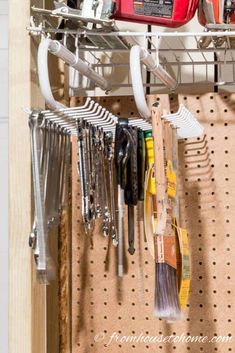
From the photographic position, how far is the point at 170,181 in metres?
1.27

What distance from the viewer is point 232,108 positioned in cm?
152

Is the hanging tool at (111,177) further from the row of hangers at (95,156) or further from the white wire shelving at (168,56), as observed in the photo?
the white wire shelving at (168,56)

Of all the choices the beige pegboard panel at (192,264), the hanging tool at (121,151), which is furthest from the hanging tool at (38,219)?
the beige pegboard panel at (192,264)

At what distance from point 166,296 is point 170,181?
222 mm

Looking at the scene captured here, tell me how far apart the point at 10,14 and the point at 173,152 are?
436 mm

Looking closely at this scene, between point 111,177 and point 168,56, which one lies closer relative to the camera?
point 111,177

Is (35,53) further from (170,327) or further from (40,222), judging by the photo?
(170,327)

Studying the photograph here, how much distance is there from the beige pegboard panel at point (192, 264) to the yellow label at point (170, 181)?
0.25 m

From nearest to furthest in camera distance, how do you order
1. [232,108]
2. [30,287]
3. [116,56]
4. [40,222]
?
1. [40,222]
2. [30,287]
3. [232,108]
4. [116,56]

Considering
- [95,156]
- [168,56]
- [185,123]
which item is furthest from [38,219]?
[168,56]

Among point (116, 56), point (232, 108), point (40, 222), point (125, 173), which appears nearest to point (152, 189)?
point (125, 173)

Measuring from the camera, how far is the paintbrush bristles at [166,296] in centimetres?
120

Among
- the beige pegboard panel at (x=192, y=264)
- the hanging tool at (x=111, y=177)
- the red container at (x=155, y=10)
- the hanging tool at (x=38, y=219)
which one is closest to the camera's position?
the hanging tool at (x=38, y=219)

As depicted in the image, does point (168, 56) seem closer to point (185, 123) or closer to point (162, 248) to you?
point (185, 123)
